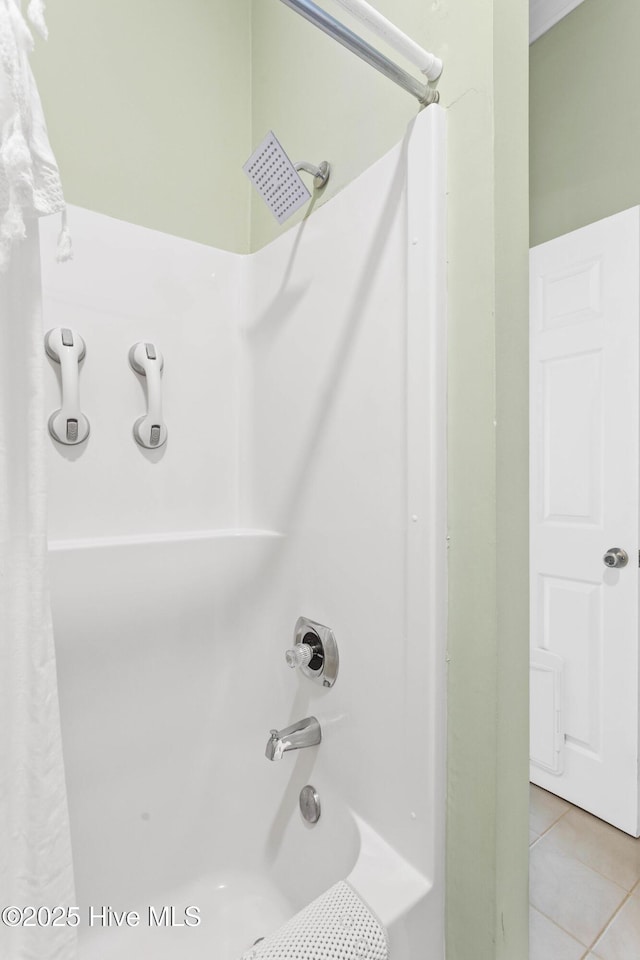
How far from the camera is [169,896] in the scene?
115 cm

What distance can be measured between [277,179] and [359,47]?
0.94ft

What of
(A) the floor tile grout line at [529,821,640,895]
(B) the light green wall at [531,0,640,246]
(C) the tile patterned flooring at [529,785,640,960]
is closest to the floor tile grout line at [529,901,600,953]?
(C) the tile patterned flooring at [529,785,640,960]

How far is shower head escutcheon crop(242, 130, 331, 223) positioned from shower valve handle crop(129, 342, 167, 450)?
1.42 feet

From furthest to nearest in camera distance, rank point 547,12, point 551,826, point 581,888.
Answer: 1. point 547,12
2. point 551,826
3. point 581,888

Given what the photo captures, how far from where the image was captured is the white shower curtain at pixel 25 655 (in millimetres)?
601

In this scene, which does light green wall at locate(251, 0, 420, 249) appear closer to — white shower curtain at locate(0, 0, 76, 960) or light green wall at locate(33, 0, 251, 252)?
light green wall at locate(33, 0, 251, 252)

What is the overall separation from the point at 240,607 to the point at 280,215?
0.92 meters

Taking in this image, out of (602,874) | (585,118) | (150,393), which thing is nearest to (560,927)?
(602,874)

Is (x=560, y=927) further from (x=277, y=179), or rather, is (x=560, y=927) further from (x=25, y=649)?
(x=277, y=179)

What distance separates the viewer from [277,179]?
100 centimetres

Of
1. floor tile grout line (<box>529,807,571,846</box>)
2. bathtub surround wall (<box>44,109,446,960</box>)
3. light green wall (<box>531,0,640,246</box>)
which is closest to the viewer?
bathtub surround wall (<box>44,109,446,960</box>)

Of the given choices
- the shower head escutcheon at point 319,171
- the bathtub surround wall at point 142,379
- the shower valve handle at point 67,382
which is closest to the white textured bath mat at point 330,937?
the bathtub surround wall at point 142,379

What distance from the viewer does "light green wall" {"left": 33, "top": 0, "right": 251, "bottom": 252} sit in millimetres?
1144

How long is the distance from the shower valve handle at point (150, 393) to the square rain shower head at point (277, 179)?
433mm
